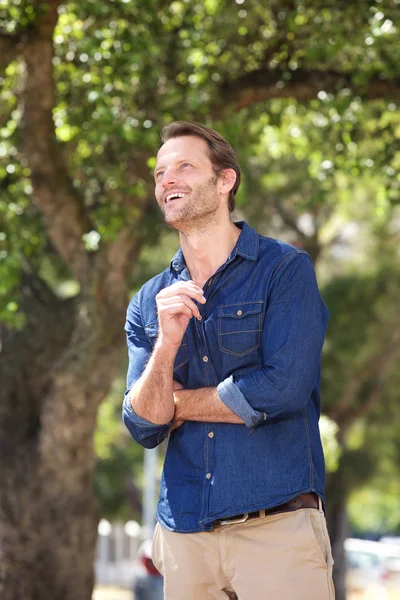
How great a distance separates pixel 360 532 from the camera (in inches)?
2734

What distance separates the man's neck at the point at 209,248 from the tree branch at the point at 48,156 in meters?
4.88

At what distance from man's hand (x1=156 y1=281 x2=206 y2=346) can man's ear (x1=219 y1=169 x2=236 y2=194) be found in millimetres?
456

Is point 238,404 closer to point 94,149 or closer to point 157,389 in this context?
point 157,389

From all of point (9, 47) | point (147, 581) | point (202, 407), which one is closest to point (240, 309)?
point (202, 407)

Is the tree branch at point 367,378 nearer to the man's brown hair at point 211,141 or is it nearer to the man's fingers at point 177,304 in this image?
the man's brown hair at point 211,141

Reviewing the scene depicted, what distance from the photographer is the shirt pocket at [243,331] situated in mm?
2996

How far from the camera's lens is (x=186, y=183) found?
3.12 m

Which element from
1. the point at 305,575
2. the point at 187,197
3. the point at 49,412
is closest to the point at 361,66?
the point at 49,412

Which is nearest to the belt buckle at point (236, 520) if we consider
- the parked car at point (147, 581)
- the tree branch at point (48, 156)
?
the tree branch at point (48, 156)

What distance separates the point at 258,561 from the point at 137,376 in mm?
690

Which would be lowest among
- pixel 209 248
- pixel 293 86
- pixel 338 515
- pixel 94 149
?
pixel 338 515

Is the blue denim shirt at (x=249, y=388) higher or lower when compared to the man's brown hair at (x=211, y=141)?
lower

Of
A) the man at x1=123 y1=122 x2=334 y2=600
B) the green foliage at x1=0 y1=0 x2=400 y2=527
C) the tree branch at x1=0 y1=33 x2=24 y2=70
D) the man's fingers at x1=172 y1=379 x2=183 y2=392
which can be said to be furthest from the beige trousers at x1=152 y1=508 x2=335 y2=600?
the tree branch at x1=0 y1=33 x2=24 y2=70

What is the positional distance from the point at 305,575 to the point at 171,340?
764 mm
